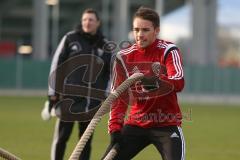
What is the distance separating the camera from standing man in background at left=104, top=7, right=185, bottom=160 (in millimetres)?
7621

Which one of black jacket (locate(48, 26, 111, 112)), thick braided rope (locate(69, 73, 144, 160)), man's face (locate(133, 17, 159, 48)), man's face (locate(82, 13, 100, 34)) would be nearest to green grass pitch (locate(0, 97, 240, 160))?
black jacket (locate(48, 26, 111, 112))

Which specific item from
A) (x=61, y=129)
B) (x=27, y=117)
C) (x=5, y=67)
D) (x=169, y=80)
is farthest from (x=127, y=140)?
(x=5, y=67)

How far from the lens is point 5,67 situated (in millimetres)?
47406

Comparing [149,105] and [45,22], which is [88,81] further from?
[45,22]

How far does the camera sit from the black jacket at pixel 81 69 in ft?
37.9

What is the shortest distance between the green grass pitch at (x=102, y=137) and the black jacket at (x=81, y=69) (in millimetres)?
1436

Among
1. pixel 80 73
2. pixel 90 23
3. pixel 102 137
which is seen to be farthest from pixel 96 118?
pixel 102 137

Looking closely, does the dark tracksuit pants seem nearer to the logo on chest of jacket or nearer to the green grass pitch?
the green grass pitch

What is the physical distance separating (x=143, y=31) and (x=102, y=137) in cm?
1193

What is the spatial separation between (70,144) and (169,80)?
961 centimetres

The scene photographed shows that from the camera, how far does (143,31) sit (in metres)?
7.59

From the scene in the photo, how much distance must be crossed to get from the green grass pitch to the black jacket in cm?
144

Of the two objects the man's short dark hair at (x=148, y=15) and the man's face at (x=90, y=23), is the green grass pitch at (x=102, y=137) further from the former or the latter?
the man's short dark hair at (x=148, y=15)

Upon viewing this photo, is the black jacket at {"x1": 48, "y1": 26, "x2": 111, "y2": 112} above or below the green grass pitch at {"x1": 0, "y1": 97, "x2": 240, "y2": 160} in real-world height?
above
